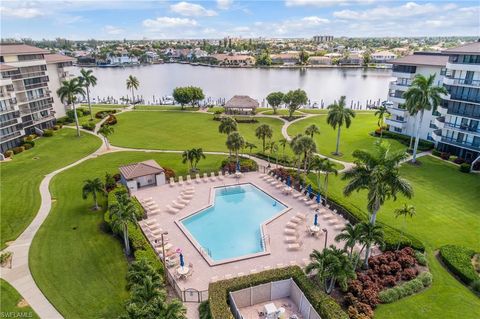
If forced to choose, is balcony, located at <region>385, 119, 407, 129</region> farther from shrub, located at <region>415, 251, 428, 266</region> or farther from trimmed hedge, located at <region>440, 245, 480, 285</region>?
shrub, located at <region>415, 251, 428, 266</region>

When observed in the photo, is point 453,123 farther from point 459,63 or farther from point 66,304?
point 66,304

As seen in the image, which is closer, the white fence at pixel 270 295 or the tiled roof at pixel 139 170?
the white fence at pixel 270 295

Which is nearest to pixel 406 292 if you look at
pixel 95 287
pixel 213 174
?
pixel 95 287

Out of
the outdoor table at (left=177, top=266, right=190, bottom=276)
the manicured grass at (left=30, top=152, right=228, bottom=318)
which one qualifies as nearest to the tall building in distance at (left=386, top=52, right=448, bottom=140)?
the outdoor table at (left=177, top=266, right=190, bottom=276)

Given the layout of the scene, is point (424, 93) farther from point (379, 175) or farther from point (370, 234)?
point (370, 234)

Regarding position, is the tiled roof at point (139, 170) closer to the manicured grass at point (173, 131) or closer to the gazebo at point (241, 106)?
the manicured grass at point (173, 131)

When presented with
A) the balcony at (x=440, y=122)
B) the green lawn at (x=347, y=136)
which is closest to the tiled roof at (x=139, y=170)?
the green lawn at (x=347, y=136)
